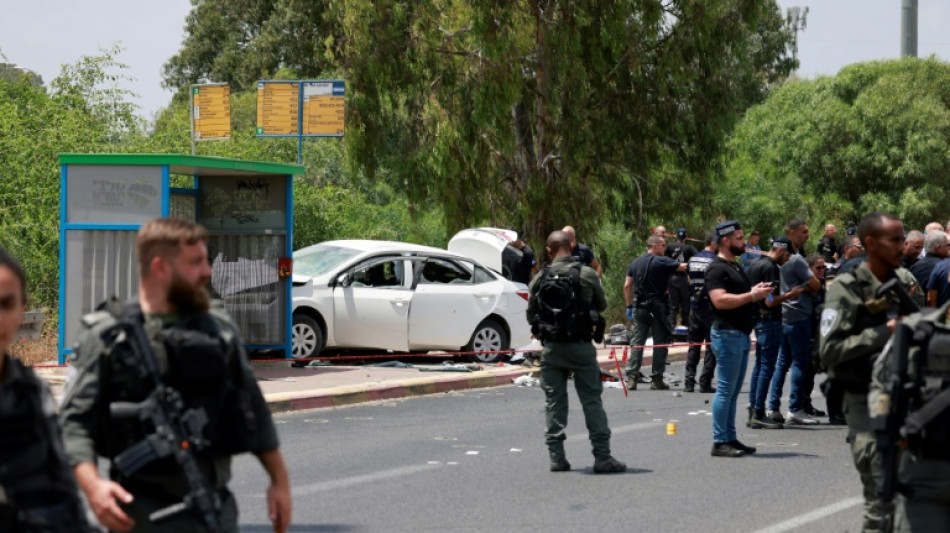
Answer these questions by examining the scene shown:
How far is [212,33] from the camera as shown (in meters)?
60.1

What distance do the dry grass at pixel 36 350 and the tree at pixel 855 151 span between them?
101 feet

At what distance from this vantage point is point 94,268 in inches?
614

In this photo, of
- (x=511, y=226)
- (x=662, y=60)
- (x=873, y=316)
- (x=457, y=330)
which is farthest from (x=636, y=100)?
(x=873, y=316)

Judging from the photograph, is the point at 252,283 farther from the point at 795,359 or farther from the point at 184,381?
the point at 184,381

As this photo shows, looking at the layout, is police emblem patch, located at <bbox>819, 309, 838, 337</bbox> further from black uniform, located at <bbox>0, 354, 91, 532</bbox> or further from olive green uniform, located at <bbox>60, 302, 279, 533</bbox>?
black uniform, located at <bbox>0, 354, 91, 532</bbox>

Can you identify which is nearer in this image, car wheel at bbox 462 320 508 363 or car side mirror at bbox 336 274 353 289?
car side mirror at bbox 336 274 353 289

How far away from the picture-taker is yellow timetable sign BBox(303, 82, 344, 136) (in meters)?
23.3

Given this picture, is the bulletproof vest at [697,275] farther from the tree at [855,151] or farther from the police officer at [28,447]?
the tree at [855,151]

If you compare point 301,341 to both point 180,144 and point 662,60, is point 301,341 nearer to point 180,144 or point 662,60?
point 180,144

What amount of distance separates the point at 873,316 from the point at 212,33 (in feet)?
185

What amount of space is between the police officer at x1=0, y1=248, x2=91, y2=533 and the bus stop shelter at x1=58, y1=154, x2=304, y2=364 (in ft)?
36.4

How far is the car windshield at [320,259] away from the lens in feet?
61.0

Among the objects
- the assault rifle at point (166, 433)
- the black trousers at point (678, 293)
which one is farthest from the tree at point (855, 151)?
the assault rifle at point (166, 433)

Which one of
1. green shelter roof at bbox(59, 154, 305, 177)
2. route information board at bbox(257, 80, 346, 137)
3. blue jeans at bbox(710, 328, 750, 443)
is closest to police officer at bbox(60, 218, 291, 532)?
blue jeans at bbox(710, 328, 750, 443)
